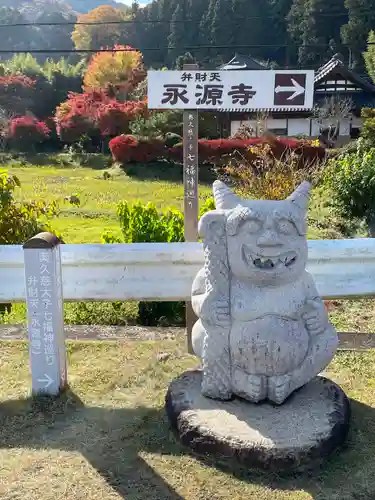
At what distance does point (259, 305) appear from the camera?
118 inches

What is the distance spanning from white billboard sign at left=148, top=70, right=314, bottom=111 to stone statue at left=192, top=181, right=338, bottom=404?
0.98 m

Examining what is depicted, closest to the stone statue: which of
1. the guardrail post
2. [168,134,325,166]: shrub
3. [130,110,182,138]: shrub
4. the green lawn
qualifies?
the guardrail post

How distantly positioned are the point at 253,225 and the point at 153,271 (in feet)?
4.44

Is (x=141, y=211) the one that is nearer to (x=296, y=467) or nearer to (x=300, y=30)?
(x=296, y=467)

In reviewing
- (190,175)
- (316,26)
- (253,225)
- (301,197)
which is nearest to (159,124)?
(190,175)

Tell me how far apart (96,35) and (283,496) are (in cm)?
4891

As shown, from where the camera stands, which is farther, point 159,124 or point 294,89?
point 159,124

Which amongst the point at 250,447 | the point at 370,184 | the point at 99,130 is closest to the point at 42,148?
the point at 99,130

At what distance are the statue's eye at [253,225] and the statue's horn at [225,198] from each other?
196mm

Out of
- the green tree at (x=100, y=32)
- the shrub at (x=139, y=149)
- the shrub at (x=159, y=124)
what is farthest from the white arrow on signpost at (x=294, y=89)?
the green tree at (x=100, y=32)

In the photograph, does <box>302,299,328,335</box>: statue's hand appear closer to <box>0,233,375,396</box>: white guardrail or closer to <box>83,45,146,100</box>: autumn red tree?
<box>0,233,375,396</box>: white guardrail

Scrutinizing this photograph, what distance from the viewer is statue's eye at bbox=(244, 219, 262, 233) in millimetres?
2947

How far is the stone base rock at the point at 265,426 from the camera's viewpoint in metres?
2.76

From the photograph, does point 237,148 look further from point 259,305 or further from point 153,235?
point 259,305
